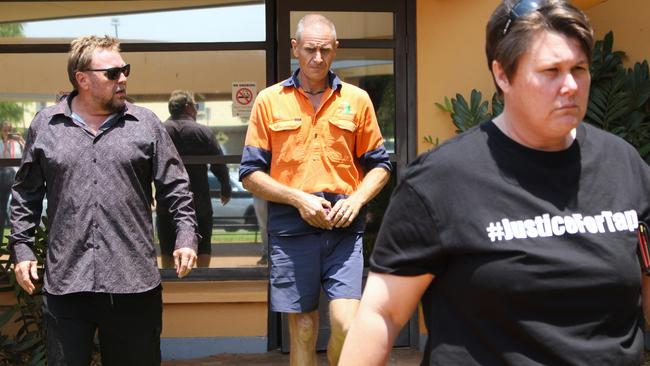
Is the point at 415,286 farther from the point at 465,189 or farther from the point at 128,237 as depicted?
the point at 128,237

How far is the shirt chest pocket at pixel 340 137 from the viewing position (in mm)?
4699

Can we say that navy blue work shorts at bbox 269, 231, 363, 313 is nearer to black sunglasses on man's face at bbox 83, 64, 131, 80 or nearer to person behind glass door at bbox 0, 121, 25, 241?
black sunglasses on man's face at bbox 83, 64, 131, 80

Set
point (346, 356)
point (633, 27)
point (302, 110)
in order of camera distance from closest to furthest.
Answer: point (346, 356), point (302, 110), point (633, 27)

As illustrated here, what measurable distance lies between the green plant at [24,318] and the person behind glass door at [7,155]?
14.8 inches

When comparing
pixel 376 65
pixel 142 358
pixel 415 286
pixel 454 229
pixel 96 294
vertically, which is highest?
pixel 376 65

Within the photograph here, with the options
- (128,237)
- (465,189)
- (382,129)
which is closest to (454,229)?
(465,189)

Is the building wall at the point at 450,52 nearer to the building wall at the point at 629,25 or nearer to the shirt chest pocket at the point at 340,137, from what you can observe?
the building wall at the point at 629,25

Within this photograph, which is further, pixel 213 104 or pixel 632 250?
pixel 213 104

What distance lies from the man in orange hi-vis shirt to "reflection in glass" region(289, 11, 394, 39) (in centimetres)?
163

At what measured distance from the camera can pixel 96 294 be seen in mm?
4270

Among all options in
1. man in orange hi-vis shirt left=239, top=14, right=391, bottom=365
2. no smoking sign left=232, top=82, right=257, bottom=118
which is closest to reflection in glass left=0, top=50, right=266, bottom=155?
no smoking sign left=232, top=82, right=257, bottom=118

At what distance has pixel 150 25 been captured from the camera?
652 cm

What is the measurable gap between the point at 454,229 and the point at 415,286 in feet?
0.64

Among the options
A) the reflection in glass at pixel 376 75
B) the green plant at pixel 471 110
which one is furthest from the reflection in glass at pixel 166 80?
the green plant at pixel 471 110
